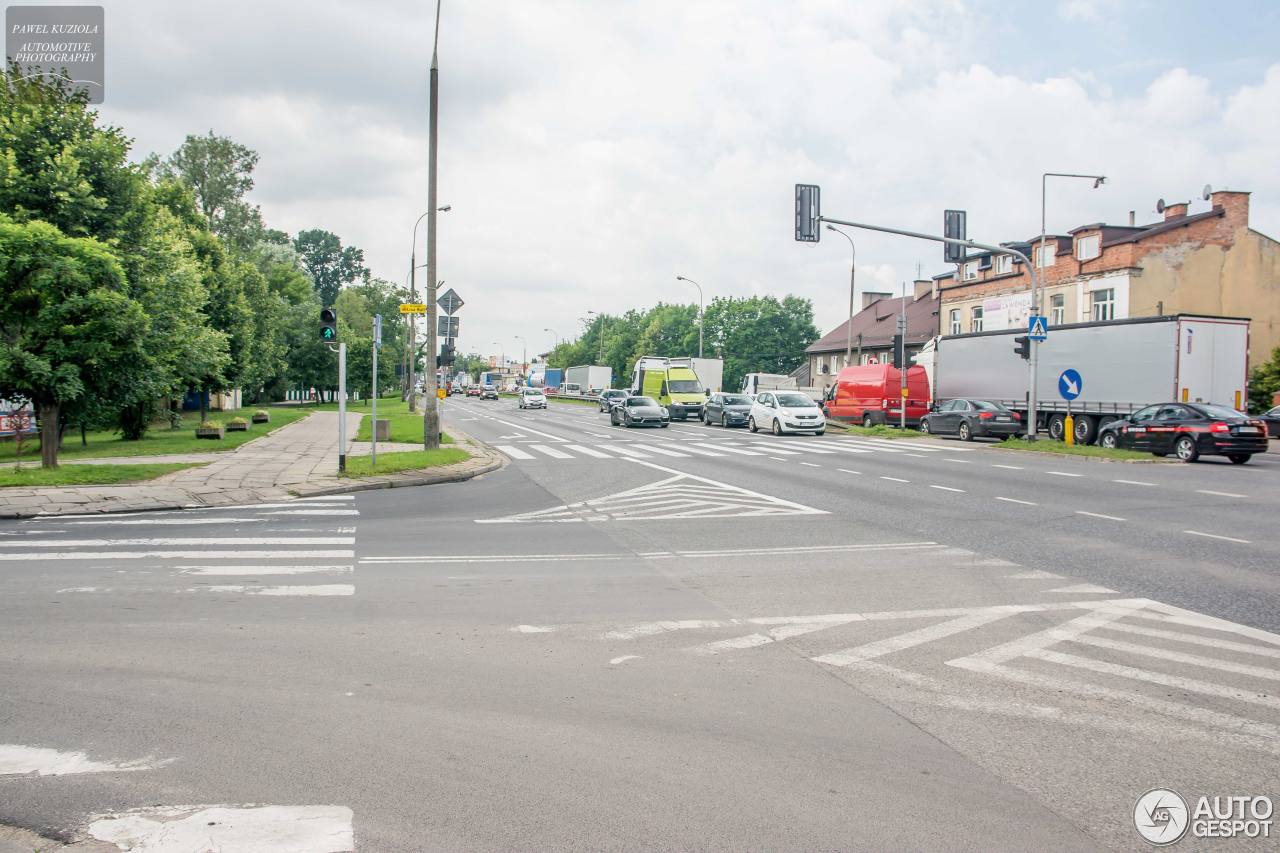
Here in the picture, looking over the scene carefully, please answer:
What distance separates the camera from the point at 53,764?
12.8ft

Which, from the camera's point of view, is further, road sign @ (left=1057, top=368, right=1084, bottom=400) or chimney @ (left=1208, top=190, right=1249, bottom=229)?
chimney @ (left=1208, top=190, right=1249, bottom=229)

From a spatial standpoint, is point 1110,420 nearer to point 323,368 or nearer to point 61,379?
point 61,379

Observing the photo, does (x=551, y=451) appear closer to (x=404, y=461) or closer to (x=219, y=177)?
(x=404, y=461)

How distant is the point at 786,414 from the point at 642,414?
320 inches

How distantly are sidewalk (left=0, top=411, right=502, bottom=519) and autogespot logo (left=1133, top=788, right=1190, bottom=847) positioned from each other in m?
13.0

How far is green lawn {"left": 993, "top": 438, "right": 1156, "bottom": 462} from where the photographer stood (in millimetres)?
22406

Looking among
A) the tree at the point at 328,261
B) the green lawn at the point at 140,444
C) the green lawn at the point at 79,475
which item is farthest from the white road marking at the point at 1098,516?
the tree at the point at 328,261

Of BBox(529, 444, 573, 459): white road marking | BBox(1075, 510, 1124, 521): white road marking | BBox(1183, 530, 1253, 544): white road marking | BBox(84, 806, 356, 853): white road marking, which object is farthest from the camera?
BBox(529, 444, 573, 459): white road marking

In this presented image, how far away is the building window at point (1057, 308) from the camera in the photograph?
46.3 m

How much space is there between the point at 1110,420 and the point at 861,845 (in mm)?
29181

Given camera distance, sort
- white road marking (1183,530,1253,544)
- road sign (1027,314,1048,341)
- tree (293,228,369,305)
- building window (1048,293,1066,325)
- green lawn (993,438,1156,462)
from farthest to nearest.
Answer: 1. tree (293,228,369,305)
2. building window (1048,293,1066,325)
3. road sign (1027,314,1048,341)
4. green lawn (993,438,1156,462)
5. white road marking (1183,530,1253,544)

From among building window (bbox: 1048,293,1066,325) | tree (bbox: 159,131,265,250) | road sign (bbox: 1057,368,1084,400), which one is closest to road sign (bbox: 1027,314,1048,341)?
road sign (bbox: 1057,368,1084,400)

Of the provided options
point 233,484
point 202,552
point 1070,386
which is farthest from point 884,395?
point 202,552

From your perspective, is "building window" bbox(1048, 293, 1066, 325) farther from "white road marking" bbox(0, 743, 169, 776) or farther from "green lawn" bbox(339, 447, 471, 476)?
"white road marking" bbox(0, 743, 169, 776)
